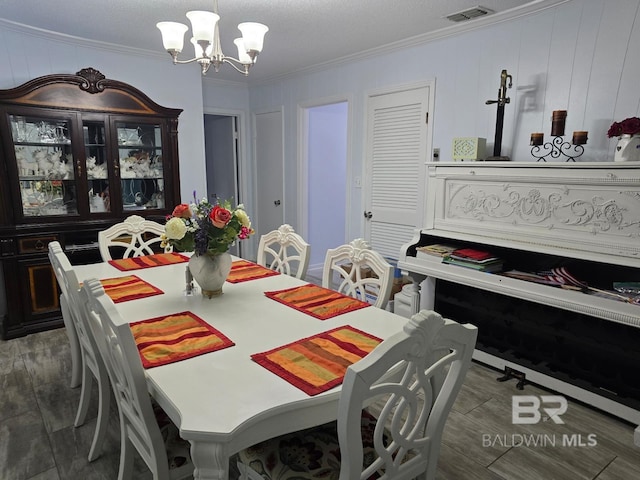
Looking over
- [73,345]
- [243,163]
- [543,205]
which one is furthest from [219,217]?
[243,163]

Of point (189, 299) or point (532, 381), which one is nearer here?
point (189, 299)

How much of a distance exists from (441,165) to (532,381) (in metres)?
1.52

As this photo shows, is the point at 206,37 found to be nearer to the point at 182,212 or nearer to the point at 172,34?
the point at 172,34

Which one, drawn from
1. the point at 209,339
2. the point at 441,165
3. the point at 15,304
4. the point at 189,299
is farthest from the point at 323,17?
the point at 15,304

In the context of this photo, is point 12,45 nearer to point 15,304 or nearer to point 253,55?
point 15,304

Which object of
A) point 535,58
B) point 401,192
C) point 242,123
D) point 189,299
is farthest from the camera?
point 242,123

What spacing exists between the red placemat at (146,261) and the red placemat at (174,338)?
943 mm

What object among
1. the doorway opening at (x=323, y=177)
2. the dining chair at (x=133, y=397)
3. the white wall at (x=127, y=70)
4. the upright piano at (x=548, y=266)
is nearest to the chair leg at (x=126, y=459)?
the dining chair at (x=133, y=397)

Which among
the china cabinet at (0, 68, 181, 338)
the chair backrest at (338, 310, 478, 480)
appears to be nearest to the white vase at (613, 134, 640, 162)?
the chair backrest at (338, 310, 478, 480)

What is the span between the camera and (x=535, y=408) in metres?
2.37

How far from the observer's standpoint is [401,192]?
3.76m

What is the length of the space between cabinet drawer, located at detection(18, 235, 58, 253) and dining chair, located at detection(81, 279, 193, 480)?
221cm

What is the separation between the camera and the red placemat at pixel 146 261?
254 cm

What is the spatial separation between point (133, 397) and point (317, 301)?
882mm
